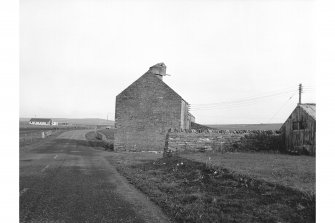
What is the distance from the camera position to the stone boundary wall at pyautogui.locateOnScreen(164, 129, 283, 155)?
22109 mm

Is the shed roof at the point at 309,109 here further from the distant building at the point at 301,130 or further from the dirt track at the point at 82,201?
the dirt track at the point at 82,201

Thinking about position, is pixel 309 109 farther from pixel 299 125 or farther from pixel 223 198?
pixel 223 198

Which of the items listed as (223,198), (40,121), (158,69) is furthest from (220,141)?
(40,121)

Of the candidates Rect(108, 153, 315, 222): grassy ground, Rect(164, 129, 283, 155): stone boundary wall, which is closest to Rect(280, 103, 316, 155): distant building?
Rect(164, 129, 283, 155): stone boundary wall

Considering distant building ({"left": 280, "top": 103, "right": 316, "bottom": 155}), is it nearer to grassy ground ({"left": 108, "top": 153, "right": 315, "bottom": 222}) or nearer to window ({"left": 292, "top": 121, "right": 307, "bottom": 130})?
window ({"left": 292, "top": 121, "right": 307, "bottom": 130})

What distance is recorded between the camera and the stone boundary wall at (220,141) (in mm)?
22109

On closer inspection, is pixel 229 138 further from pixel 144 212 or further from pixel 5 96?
pixel 5 96

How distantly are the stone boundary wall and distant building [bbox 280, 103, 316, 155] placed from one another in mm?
1126

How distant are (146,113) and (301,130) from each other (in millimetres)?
17413

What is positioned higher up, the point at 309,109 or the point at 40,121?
the point at 309,109

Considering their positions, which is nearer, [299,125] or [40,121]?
[299,125]

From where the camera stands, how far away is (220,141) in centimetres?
2288

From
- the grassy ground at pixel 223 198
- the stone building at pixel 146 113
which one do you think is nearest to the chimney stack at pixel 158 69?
the stone building at pixel 146 113

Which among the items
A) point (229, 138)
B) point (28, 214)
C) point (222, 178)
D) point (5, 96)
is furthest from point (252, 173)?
point (229, 138)
